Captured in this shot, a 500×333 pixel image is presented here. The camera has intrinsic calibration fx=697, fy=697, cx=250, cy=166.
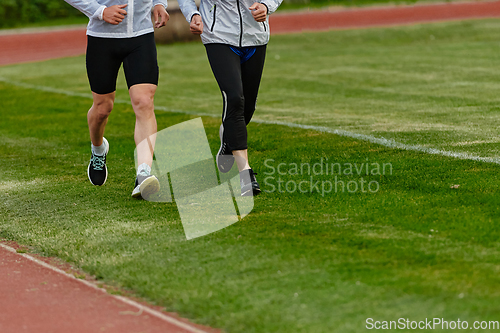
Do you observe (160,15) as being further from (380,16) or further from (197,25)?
(380,16)

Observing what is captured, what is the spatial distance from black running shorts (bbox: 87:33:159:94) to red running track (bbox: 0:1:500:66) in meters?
19.0

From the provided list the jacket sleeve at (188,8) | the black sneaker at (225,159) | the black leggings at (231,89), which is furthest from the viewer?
the black sneaker at (225,159)

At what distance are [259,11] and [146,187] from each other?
5.40 ft

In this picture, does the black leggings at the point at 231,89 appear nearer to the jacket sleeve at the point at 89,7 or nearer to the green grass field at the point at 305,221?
the green grass field at the point at 305,221

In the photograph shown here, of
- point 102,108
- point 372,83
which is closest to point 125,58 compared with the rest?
point 102,108

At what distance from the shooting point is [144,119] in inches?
225

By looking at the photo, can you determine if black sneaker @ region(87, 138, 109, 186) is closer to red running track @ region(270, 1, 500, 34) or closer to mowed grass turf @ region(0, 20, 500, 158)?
mowed grass turf @ region(0, 20, 500, 158)

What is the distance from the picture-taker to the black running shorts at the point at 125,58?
5637 mm

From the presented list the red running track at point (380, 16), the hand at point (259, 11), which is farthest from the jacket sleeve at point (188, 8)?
the red running track at point (380, 16)

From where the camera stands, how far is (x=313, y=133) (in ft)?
26.3

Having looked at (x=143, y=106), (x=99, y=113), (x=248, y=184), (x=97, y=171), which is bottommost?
(x=97, y=171)

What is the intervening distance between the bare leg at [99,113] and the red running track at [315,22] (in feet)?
61.1

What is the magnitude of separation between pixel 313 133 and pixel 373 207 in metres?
3.12

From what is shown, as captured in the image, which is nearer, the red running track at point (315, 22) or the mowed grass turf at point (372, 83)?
the mowed grass turf at point (372, 83)
